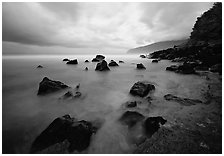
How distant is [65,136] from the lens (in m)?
3.30

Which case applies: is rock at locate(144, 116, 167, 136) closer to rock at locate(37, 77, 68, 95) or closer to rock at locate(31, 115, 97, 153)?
rock at locate(31, 115, 97, 153)

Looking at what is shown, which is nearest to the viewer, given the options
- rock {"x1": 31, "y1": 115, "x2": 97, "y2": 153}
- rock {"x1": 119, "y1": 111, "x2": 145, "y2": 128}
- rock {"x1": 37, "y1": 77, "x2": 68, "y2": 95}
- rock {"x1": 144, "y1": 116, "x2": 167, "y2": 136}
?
rock {"x1": 31, "y1": 115, "x2": 97, "y2": 153}

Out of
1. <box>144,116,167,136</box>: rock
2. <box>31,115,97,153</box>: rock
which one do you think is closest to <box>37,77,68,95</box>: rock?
<box>31,115,97,153</box>: rock

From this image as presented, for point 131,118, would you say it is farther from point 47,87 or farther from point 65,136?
point 47,87

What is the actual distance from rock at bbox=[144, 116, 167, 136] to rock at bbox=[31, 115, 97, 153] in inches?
65.7

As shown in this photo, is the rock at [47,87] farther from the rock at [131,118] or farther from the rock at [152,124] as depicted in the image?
the rock at [152,124]

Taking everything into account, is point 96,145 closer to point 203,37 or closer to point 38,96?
point 38,96

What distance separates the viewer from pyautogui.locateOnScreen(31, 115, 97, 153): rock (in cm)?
314

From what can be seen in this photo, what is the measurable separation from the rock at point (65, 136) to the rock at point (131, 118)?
121 cm

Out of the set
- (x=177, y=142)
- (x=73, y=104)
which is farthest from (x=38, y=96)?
(x=177, y=142)

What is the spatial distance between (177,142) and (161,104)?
2.20 metres

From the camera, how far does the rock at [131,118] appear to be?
3986mm

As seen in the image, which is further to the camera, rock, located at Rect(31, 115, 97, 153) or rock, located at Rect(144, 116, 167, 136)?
rock, located at Rect(144, 116, 167, 136)

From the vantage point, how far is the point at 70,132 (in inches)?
132
